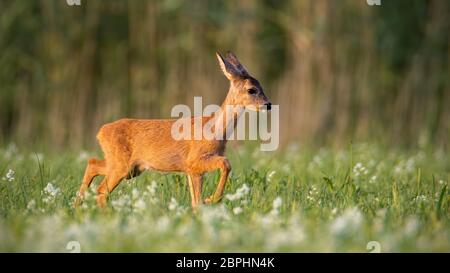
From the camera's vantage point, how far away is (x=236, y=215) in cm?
609

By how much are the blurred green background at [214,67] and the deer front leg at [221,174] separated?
664cm

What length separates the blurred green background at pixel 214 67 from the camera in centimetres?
1434

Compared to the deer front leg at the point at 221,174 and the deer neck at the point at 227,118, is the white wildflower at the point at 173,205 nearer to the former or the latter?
the deer front leg at the point at 221,174

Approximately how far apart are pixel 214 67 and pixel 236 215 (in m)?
9.63

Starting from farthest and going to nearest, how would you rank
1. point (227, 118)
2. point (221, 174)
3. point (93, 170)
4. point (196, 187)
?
point (93, 170), point (227, 118), point (196, 187), point (221, 174)

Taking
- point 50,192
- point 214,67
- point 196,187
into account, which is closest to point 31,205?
point 50,192

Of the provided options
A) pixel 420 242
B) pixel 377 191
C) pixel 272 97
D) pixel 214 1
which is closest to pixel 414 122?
pixel 272 97

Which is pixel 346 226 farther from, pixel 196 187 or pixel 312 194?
pixel 196 187

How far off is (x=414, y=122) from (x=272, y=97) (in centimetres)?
295

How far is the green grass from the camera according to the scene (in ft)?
16.2

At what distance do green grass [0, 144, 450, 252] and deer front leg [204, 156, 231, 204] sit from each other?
119 millimetres

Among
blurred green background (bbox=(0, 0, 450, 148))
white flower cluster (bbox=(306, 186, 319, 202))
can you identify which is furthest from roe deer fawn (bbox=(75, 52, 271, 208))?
blurred green background (bbox=(0, 0, 450, 148))

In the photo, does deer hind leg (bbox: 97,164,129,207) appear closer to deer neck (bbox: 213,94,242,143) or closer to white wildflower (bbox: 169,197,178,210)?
deer neck (bbox: 213,94,242,143)
